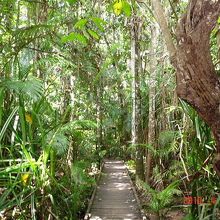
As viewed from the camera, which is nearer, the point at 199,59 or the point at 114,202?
the point at 199,59

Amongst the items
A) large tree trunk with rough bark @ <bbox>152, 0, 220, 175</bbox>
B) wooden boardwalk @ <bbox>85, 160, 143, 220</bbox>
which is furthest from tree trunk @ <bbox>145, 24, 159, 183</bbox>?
large tree trunk with rough bark @ <bbox>152, 0, 220, 175</bbox>

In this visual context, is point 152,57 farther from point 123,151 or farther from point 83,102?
point 123,151

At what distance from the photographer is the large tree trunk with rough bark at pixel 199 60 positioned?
202 centimetres

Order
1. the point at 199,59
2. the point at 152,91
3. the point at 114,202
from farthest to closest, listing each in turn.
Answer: the point at 152,91 < the point at 114,202 < the point at 199,59

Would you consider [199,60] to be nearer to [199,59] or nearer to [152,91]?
[199,59]

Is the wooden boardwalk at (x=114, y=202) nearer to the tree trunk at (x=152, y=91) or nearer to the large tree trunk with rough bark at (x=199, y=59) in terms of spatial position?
the tree trunk at (x=152, y=91)

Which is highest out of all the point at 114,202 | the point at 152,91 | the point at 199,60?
the point at 152,91

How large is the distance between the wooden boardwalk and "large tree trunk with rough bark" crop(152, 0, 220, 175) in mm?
4267

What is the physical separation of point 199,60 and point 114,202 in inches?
221

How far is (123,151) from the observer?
1855cm

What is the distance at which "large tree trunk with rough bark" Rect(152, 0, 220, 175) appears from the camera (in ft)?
6.64

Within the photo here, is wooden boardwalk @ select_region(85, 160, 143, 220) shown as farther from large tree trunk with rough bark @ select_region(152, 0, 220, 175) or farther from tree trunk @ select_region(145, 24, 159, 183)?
large tree trunk with rough bark @ select_region(152, 0, 220, 175)

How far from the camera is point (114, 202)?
7.12 metres

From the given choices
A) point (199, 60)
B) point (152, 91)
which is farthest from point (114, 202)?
point (199, 60)
